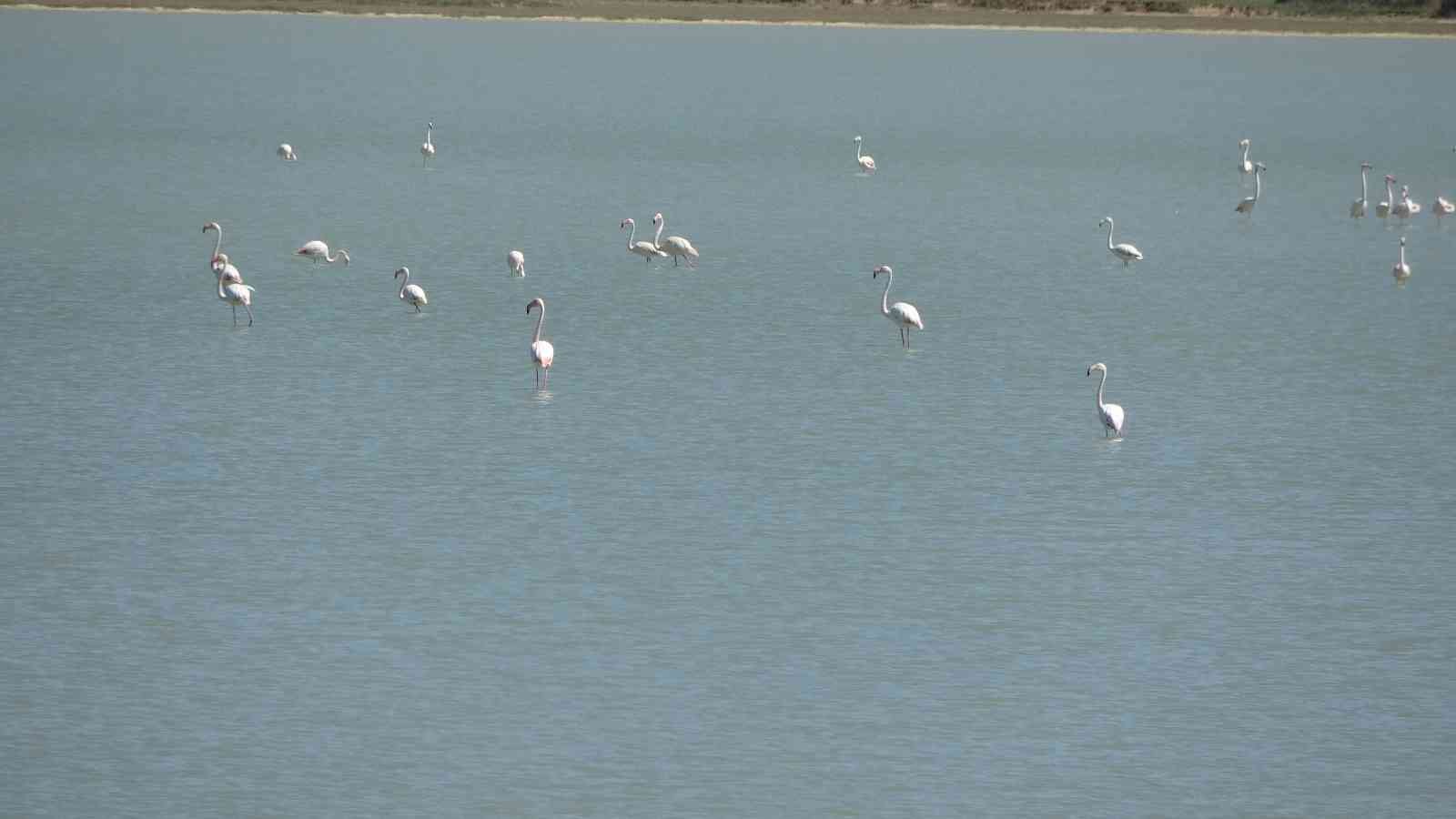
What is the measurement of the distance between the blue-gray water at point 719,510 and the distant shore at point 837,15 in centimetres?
4450

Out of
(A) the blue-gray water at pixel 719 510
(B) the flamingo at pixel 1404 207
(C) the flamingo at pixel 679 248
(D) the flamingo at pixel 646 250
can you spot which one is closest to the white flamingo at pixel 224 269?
(A) the blue-gray water at pixel 719 510

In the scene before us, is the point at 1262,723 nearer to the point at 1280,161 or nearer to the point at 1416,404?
the point at 1416,404

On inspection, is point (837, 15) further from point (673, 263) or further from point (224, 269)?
point (224, 269)

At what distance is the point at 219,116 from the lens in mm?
48656

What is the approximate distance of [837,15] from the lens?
80.9 m

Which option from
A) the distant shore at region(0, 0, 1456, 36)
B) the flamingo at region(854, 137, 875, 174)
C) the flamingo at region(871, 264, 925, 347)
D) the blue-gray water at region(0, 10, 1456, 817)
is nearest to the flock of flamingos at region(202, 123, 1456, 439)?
the flamingo at region(871, 264, 925, 347)

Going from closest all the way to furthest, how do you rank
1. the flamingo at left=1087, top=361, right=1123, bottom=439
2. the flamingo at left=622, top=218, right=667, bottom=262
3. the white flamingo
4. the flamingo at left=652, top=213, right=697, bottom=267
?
the flamingo at left=1087, top=361, right=1123, bottom=439, the white flamingo, the flamingo at left=652, top=213, right=697, bottom=267, the flamingo at left=622, top=218, right=667, bottom=262

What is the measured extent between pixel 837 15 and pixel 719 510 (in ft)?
221

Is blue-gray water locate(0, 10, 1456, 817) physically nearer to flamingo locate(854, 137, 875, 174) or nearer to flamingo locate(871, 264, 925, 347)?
flamingo locate(871, 264, 925, 347)

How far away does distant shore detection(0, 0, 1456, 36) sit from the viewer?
3098 inches

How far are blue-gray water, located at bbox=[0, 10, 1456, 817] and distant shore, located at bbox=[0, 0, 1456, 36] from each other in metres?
44.5

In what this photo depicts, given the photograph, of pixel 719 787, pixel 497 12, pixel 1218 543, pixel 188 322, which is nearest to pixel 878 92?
pixel 497 12

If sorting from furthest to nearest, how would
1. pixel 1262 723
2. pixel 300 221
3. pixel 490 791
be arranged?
1. pixel 300 221
2. pixel 1262 723
3. pixel 490 791

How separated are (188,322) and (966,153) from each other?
23.7 meters
